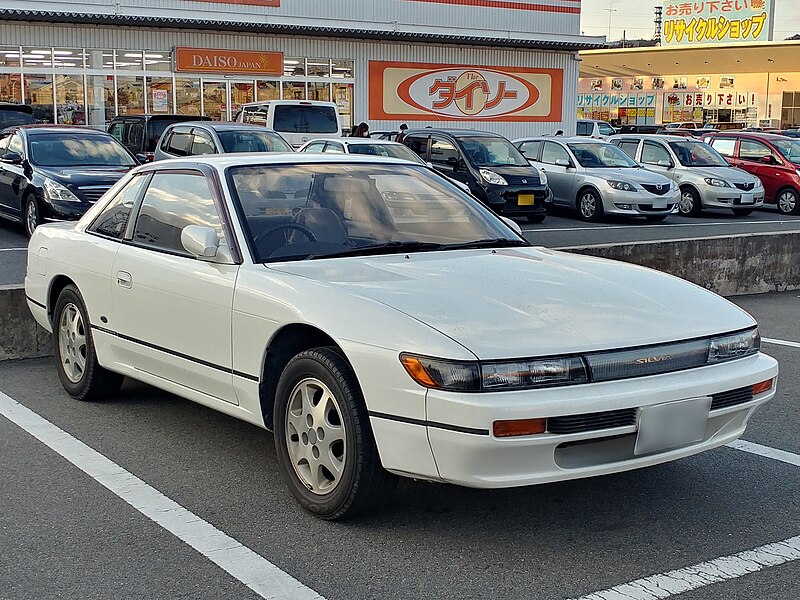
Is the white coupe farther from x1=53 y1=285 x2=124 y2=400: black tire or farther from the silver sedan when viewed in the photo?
the silver sedan

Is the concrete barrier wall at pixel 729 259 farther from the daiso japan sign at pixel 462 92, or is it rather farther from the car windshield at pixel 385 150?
the daiso japan sign at pixel 462 92

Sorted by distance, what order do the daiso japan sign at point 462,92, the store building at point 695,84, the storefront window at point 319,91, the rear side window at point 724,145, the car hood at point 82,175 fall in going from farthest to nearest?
the store building at point 695,84 < the daiso japan sign at point 462,92 < the storefront window at point 319,91 < the rear side window at point 724,145 < the car hood at point 82,175

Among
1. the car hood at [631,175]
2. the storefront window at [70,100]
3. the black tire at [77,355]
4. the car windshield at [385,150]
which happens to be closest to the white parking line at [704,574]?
the black tire at [77,355]

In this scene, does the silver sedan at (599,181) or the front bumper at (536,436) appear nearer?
the front bumper at (536,436)

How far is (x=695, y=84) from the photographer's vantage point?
189 ft

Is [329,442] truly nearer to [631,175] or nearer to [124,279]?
[124,279]

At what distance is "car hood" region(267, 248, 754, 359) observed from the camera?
3883mm

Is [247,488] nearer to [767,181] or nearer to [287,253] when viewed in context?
[287,253]

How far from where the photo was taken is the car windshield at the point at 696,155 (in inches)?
799

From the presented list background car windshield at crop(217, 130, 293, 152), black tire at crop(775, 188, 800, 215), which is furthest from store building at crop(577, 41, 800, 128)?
background car windshield at crop(217, 130, 293, 152)

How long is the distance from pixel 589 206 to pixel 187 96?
43.1 feet

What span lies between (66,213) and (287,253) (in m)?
8.29

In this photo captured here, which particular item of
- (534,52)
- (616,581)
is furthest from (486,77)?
(616,581)

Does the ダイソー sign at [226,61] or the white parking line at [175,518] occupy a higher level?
the ダイソー sign at [226,61]
